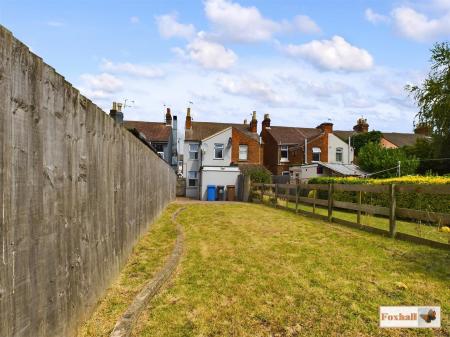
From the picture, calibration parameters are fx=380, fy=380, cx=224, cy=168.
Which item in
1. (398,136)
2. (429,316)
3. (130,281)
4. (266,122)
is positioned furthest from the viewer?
(398,136)

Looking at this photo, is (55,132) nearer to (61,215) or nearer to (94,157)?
(61,215)

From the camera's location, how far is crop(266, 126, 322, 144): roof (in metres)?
44.3

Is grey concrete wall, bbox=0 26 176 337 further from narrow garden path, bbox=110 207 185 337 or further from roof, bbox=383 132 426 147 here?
roof, bbox=383 132 426 147

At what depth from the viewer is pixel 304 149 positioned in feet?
139

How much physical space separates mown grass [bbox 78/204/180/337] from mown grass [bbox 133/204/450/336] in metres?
0.33

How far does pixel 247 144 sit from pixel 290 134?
739 cm

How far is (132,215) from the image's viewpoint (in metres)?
6.97

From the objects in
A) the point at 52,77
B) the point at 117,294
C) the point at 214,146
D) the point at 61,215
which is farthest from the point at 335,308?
the point at 214,146

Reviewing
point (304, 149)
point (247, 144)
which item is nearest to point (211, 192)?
point (247, 144)

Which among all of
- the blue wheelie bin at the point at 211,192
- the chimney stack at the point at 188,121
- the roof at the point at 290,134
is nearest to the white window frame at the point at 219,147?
the chimney stack at the point at 188,121

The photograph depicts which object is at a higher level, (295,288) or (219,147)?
(219,147)

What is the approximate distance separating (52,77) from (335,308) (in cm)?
362

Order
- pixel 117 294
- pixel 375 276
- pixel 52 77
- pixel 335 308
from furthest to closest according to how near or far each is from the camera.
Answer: pixel 375 276 < pixel 117 294 < pixel 335 308 < pixel 52 77

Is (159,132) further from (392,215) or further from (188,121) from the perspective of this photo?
(392,215)
